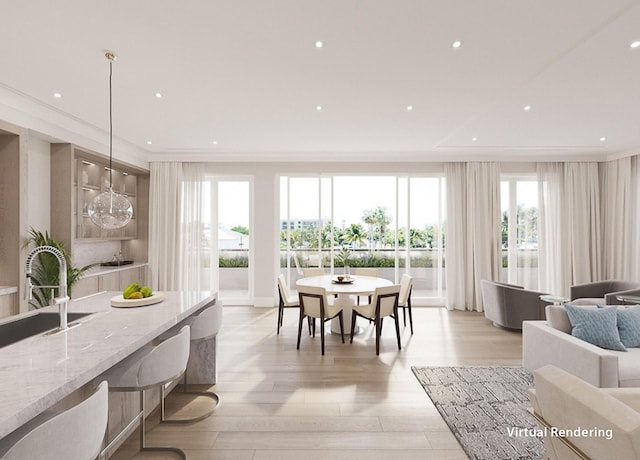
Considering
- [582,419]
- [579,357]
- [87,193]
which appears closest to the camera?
[582,419]

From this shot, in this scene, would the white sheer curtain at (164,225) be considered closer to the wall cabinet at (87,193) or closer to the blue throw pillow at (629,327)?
the wall cabinet at (87,193)

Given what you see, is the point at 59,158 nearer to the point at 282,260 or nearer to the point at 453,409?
the point at 282,260

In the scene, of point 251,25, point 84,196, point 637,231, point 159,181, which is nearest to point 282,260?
point 159,181

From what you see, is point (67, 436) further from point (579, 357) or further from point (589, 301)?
point (589, 301)

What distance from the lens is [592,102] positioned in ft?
12.1

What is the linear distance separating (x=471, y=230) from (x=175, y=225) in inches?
202

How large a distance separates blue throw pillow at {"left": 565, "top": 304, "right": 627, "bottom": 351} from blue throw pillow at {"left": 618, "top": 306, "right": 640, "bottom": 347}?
60mm

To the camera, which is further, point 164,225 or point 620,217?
point 164,225

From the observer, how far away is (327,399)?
2.82 m

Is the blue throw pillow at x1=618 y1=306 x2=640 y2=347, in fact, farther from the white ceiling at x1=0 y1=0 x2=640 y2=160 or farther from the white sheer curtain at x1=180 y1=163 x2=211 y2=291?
the white sheer curtain at x1=180 y1=163 x2=211 y2=291

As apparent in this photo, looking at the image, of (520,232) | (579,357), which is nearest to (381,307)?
(579,357)

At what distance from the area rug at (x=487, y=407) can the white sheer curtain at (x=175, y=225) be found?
4.27 meters

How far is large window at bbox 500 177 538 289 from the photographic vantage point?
6.19m

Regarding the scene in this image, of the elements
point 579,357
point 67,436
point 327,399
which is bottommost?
point 327,399
